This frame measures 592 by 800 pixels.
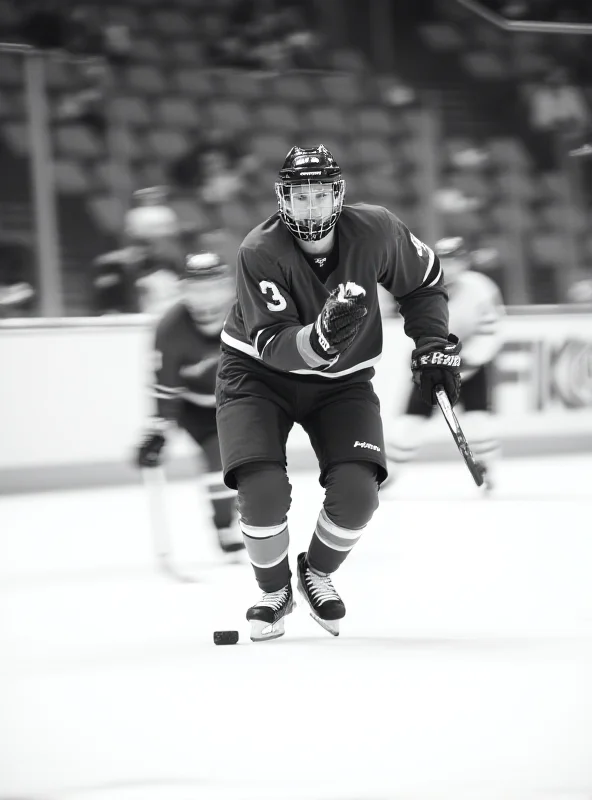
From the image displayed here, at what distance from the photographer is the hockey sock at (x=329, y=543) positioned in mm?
2420

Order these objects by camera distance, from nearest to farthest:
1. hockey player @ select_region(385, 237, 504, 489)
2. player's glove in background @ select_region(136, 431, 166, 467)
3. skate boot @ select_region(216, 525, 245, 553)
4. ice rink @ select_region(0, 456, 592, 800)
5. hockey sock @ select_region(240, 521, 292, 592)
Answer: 1. ice rink @ select_region(0, 456, 592, 800)
2. hockey sock @ select_region(240, 521, 292, 592)
3. player's glove in background @ select_region(136, 431, 166, 467)
4. skate boot @ select_region(216, 525, 245, 553)
5. hockey player @ select_region(385, 237, 504, 489)

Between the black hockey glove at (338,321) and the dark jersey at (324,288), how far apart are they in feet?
0.15

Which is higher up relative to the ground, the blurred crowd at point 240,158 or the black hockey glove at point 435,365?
the blurred crowd at point 240,158

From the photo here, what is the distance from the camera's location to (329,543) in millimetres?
2451

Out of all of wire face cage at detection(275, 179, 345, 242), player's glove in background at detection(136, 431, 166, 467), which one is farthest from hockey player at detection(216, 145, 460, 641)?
player's glove in background at detection(136, 431, 166, 467)

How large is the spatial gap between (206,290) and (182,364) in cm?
27

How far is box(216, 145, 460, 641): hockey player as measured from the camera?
226cm

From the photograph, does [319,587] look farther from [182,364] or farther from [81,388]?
[81,388]

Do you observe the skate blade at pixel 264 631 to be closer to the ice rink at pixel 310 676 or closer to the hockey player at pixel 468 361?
the ice rink at pixel 310 676

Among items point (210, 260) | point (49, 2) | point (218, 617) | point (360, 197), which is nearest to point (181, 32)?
point (49, 2)

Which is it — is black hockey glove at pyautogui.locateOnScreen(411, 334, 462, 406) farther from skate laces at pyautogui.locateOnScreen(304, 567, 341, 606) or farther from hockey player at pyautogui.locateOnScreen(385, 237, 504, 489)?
hockey player at pyautogui.locateOnScreen(385, 237, 504, 489)

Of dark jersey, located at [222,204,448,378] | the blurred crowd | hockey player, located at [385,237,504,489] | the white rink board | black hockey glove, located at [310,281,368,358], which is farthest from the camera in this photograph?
the blurred crowd

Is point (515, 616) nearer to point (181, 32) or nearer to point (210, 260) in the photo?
point (210, 260)

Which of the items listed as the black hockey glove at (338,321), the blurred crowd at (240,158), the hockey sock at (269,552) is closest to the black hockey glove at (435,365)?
the black hockey glove at (338,321)
